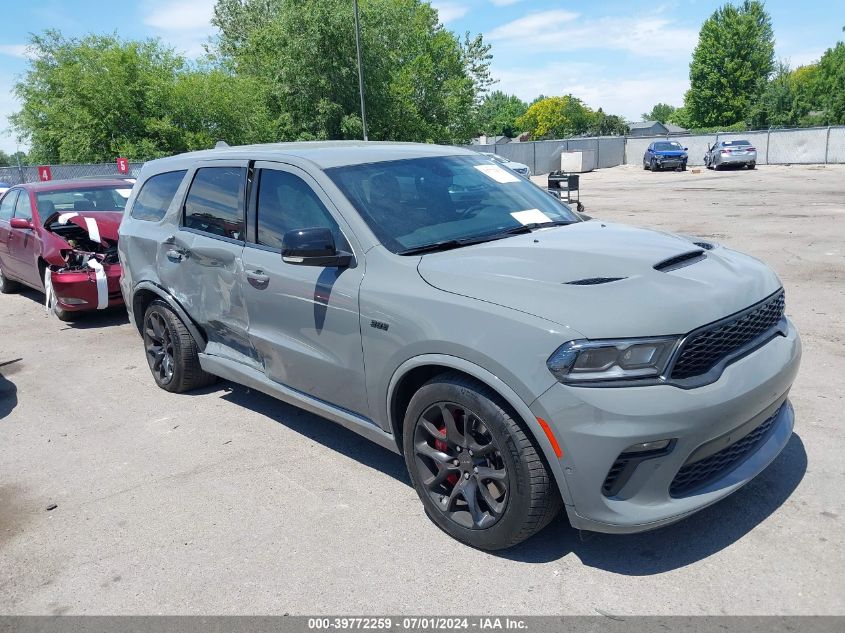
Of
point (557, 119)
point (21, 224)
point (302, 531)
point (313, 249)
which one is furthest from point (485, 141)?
point (302, 531)

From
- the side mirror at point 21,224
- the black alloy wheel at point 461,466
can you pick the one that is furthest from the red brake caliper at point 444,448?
the side mirror at point 21,224

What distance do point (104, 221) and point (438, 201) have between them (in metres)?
6.01

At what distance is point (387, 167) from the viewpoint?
4.07 meters

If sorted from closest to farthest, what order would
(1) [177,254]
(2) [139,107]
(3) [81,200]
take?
(1) [177,254] < (3) [81,200] < (2) [139,107]

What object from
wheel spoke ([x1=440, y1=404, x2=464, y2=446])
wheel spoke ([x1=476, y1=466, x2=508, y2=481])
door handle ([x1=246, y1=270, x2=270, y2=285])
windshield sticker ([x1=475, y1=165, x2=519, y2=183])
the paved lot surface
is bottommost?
the paved lot surface

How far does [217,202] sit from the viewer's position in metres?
4.67

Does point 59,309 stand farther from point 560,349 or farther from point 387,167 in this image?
point 560,349

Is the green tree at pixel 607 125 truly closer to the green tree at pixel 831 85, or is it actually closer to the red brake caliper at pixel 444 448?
the green tree at pixel 831 85

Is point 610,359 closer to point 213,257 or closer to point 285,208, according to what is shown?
point 285,208

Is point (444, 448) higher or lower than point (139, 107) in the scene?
lower

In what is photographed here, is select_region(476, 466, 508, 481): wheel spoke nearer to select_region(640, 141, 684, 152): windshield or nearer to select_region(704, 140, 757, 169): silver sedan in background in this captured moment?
select_region(704, 140, 757, 169): silver sedan in background

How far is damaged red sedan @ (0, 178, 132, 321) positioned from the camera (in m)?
7.72

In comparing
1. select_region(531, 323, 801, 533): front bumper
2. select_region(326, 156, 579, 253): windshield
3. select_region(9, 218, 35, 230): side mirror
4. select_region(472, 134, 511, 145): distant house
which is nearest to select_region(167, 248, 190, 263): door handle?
select_region(326, 156, 579, 253): windshield

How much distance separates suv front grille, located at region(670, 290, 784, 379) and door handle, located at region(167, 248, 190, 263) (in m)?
3.50
